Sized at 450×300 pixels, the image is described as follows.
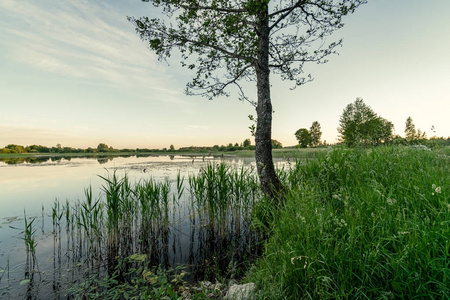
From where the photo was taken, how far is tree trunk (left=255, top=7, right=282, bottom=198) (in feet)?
17.5

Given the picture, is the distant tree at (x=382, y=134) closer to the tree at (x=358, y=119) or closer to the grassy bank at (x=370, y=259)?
the grassy bank at (x=370, y=259)

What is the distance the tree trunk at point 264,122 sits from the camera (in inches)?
211

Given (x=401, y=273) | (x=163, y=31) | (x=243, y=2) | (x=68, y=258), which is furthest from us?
(x=163, y=31)

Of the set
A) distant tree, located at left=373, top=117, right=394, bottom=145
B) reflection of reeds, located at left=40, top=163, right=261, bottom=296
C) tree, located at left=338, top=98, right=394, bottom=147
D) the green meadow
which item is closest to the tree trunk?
the green meadow

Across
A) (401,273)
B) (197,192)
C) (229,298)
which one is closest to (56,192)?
(197,192)

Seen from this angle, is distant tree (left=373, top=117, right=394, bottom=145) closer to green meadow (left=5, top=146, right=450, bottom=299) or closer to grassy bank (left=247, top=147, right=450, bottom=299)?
green meadow (left=5, top=146, right=450, bottom=299)

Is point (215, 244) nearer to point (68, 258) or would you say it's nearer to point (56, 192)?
point (68, 258)

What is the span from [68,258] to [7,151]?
9603cm

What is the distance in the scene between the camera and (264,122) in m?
5.37

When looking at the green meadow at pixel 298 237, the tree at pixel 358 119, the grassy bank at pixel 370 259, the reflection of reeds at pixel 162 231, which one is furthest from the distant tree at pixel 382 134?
the tree at pixel 358 119

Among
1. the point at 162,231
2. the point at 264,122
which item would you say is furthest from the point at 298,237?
the point at 162,231

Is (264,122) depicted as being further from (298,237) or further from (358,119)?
(358,119)

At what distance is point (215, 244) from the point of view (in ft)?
18.5

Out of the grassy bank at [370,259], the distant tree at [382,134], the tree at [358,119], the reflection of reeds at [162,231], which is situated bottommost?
the reflection of reeds at [162,231]
